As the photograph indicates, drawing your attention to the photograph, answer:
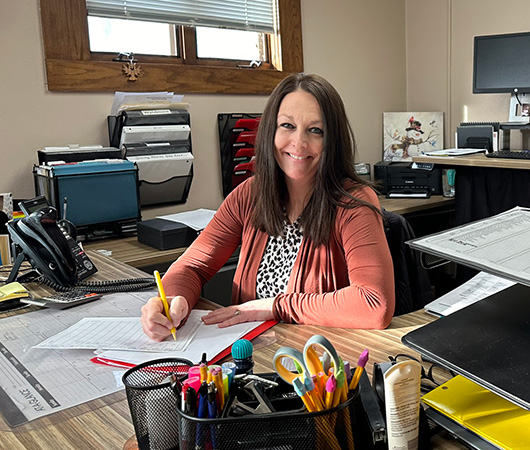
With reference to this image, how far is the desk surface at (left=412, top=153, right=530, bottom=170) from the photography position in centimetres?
273

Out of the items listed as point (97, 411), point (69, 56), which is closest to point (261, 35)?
point (69, 56)

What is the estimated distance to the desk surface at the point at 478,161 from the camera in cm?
273

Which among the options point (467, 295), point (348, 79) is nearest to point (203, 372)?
point (467, 295)

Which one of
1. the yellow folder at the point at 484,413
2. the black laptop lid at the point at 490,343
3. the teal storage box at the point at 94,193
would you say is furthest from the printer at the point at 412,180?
the yellow folder at the point at 484,413

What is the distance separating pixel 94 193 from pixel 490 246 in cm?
184

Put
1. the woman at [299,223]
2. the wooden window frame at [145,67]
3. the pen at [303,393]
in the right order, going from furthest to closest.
Answer: the wooden window frame at [145,67], the woman at [299,223], the pen at [303,393]

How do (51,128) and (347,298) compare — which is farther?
(51,128)

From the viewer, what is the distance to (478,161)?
2.88 m

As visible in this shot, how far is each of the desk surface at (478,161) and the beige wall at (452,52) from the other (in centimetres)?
56

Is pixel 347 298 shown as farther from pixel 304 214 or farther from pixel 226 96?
pixel 226 96

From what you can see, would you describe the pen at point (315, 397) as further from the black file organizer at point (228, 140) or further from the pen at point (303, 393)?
the black file organizer at point (228, 140)

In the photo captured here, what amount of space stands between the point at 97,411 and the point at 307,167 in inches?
33.4

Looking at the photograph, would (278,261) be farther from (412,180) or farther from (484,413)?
(412,180)

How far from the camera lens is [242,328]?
1123 mm
